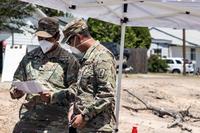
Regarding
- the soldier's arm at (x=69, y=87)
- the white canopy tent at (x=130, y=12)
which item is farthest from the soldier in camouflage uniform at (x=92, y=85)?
the white canopy tent at (x=130, y=12)

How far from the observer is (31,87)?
504cm

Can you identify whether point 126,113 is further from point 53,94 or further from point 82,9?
point 53,94

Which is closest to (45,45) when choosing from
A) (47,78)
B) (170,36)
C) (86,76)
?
(47,78)

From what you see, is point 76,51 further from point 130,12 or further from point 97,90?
point 130,12

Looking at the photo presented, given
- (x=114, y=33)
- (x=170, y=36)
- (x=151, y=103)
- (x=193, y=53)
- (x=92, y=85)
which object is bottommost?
(x=151, y=103)

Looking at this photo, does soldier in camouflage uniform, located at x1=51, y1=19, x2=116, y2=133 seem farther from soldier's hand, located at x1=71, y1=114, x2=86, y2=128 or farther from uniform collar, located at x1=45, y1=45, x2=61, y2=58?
uniform collar, located at x1=45, y1=45, x2=61, y2=58

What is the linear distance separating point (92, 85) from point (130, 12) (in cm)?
298

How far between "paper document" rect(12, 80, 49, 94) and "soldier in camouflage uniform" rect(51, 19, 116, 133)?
39cm

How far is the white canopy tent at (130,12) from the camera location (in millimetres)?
7168

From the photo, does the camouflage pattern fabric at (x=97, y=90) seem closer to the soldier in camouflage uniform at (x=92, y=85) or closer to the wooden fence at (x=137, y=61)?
the soldier in camouflage uniform at (x=92, y=85)

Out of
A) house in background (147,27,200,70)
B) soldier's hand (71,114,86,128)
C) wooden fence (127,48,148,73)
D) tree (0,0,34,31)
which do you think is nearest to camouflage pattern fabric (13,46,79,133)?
soldier's hand (71,114,86,128)

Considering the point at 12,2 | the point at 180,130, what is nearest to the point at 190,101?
the point at 180,130

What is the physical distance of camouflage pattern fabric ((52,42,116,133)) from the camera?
4.66 meters

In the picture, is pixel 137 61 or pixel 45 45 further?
pixel 137 61
